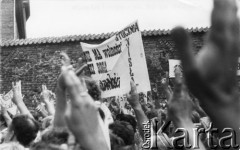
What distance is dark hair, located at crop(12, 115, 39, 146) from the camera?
346cm

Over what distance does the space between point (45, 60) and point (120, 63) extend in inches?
331

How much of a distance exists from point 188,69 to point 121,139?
86.5 inches

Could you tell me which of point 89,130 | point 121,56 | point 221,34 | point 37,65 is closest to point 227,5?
point 221,34

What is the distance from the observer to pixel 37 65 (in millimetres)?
14844

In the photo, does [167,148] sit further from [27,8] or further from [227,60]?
[27,8]

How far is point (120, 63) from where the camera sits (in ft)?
22.3

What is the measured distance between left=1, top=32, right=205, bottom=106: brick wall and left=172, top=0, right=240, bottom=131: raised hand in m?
13.1

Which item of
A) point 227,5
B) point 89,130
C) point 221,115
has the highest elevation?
point 227,5

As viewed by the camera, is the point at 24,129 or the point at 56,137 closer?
the point at 56,137

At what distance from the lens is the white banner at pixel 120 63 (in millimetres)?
6504

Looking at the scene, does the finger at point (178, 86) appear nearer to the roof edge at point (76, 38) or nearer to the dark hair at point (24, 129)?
the dark hair at point (24, 129)

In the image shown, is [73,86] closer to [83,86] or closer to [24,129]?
[83,86]

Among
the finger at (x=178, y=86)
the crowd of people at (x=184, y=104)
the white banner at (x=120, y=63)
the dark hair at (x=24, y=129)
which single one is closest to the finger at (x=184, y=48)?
the crowd of people at (x=184, y=104)

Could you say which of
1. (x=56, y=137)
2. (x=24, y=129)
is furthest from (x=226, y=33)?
(x=24, y=129)
